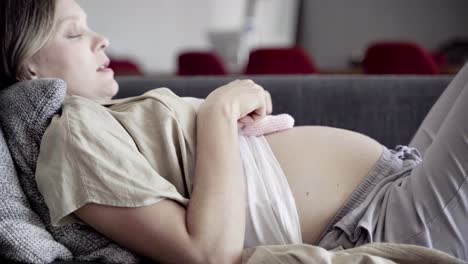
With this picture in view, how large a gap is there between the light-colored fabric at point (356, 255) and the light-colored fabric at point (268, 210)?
0.14m

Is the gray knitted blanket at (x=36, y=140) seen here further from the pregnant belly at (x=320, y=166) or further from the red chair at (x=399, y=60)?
the red chair at (x=399, y=60)

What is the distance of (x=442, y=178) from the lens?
1081 mm

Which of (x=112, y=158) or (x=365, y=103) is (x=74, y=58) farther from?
(x=365, y=103)

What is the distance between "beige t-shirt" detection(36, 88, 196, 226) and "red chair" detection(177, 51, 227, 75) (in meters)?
3.11

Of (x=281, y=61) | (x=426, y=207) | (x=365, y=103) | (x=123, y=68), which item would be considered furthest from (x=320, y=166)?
(x=123, y=68)

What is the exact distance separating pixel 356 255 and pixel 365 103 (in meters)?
1.03

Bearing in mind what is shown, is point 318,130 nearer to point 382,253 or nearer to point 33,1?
point 382,253

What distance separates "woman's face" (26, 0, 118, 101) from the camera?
123cm

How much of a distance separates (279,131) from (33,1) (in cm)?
58

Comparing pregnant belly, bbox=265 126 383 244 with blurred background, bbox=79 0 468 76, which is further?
blurred background, bbox=79 0 468 76

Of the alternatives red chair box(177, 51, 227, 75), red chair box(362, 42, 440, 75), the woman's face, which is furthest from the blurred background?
the woman's face

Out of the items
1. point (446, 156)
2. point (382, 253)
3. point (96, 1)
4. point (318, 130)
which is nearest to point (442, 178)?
point (446, 156)

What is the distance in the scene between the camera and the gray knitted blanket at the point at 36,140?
1034mm

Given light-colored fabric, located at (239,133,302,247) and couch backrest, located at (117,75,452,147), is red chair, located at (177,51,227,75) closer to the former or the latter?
couch backrest, located at (117,75,452,147)
